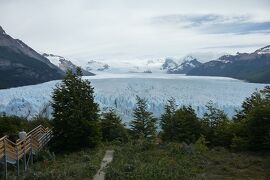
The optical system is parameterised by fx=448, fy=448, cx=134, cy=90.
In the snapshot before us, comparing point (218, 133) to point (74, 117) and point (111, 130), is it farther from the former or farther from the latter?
point (74, 117)

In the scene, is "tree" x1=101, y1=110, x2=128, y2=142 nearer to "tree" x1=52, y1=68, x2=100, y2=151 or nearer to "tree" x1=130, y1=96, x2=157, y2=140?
"tree" x1=130, y1=96, x2=157, y2=140

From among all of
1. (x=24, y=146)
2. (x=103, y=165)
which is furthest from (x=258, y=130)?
(x=24, y=146)

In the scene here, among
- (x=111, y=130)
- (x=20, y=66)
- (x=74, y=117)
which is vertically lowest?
(x=111, y=130)

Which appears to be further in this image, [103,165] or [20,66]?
[20,66]

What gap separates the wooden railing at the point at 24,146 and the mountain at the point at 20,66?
3780 inches

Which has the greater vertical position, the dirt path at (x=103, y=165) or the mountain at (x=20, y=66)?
the mountain at (x=20, y=66)

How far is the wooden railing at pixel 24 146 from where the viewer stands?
14.7 meters

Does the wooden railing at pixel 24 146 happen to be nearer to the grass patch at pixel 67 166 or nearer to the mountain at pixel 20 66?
the grass patch at pixel 67 166

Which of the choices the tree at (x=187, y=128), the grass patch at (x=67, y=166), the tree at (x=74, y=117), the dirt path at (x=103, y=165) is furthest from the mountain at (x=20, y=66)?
the dirt path at (x=103, y=165)

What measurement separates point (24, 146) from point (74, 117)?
23.9 feet

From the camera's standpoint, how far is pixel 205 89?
74.4m

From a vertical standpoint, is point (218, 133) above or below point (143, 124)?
above

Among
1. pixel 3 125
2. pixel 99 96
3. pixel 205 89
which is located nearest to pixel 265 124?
pixel 3 125

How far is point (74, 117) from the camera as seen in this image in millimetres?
24375
